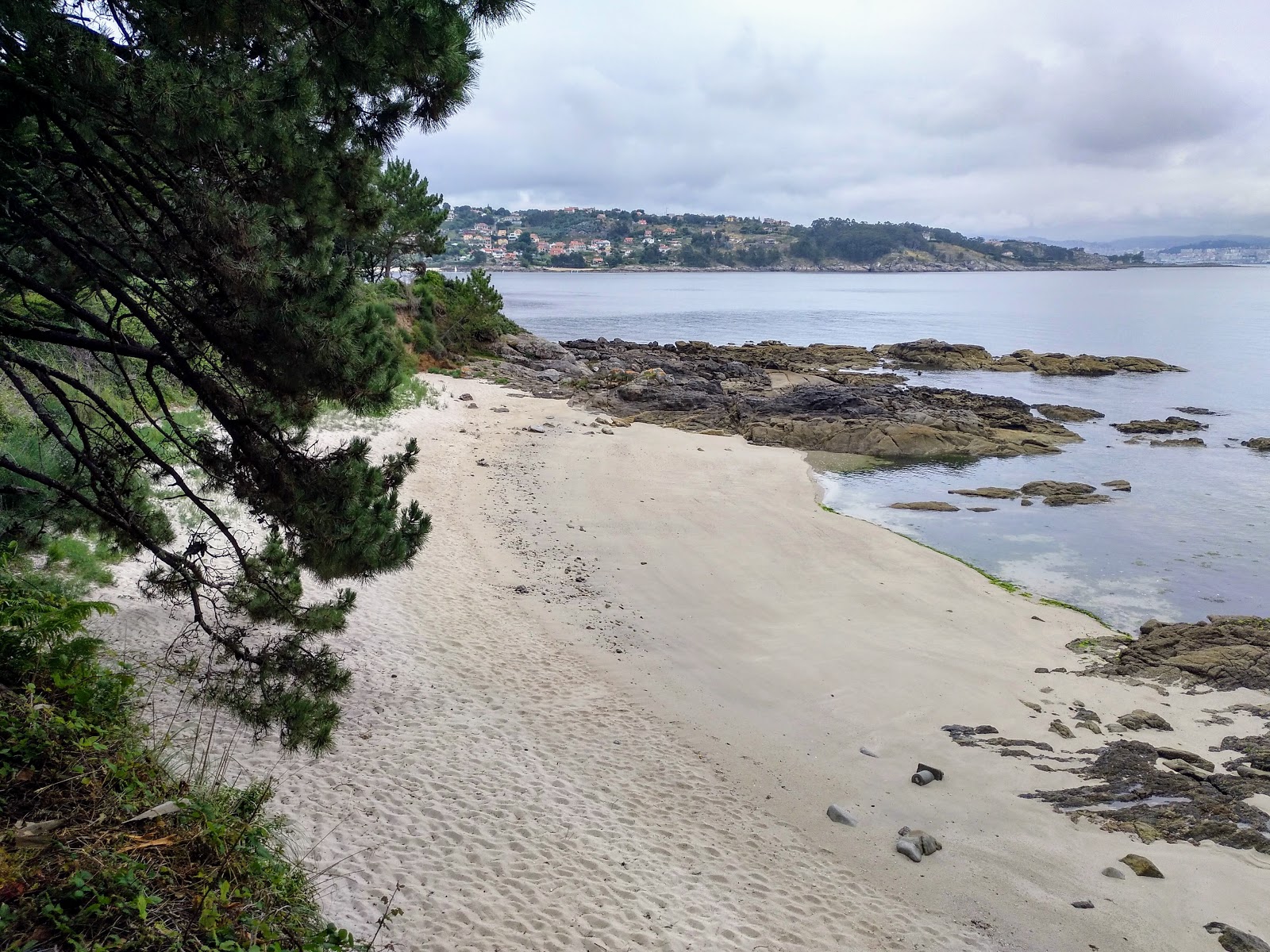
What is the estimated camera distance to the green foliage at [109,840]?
3547 millimetres

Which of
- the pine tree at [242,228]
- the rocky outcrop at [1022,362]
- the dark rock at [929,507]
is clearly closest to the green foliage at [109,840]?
the pine tree at [242,228]

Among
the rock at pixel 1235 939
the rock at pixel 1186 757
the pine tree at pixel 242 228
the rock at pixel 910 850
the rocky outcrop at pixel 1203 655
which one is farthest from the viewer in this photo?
the rocky outcrop at pixel 1203 655

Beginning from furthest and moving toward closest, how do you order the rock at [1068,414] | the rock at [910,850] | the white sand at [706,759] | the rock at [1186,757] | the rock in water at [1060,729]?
the rock at [1068,414] → the rock in water at [1060,729] → the rock at [1186,757] → the rock at [910,850] → the white sand at [706,759]

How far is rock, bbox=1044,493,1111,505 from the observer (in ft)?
72.8

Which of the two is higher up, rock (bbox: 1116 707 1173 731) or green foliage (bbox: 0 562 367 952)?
green foliage (bbox: 0 562 367 952)

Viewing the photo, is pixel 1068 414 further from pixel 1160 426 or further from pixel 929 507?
pixel 929 507

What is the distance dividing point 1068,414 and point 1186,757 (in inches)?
1118

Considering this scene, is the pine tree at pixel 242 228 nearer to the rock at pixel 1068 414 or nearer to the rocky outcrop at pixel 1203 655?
the rocky outcrop at pixel 1203 655

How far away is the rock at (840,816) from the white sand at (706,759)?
0.10 metres

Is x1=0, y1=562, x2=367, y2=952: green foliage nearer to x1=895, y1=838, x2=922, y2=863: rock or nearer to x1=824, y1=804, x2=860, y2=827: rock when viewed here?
x1=824, y1=804, x2=860, y2=827: rock

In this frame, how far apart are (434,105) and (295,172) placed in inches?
40.8

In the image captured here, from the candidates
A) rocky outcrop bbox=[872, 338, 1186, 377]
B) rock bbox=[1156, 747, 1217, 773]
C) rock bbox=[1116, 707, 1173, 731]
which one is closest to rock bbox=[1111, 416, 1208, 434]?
rocky outcrop bbox=[872, 338, 1186, 377]

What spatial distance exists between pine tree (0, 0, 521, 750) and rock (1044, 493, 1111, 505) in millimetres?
19883

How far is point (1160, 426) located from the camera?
1270 inches
